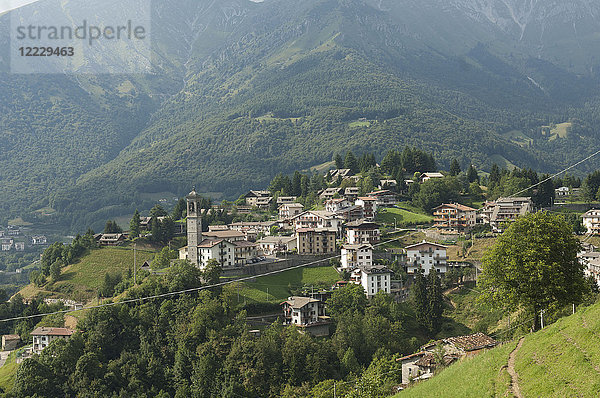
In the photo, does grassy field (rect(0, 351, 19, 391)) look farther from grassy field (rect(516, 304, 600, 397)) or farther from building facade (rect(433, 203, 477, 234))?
building facade (rect(433, 203, 477, 234))

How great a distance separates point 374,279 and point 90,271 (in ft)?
112

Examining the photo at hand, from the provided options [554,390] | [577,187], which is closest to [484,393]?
[554,390]

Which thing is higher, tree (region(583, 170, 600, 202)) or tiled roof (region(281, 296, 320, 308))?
tree (region(583, 170, 600, 202))

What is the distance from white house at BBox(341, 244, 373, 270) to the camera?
6800 centimetres

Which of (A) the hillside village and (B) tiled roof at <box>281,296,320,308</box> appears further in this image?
(A) the hillside village

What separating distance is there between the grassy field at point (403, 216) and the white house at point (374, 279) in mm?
18997

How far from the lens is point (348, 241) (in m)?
75.3

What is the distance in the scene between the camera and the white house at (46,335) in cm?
5667

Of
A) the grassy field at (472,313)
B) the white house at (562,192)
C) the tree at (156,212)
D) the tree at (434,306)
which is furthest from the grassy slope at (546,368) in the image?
the tree at (156,212)

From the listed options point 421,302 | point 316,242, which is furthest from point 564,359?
point 316,242

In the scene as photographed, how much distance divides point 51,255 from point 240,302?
3491 cm

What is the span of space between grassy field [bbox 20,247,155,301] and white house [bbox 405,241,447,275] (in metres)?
30.9

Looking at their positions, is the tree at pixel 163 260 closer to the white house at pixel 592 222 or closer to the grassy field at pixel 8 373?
the grassy field at pixel 8 373

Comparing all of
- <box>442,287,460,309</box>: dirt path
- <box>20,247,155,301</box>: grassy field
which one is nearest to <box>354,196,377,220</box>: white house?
<box>442,287,460,309</box>: dirt path
